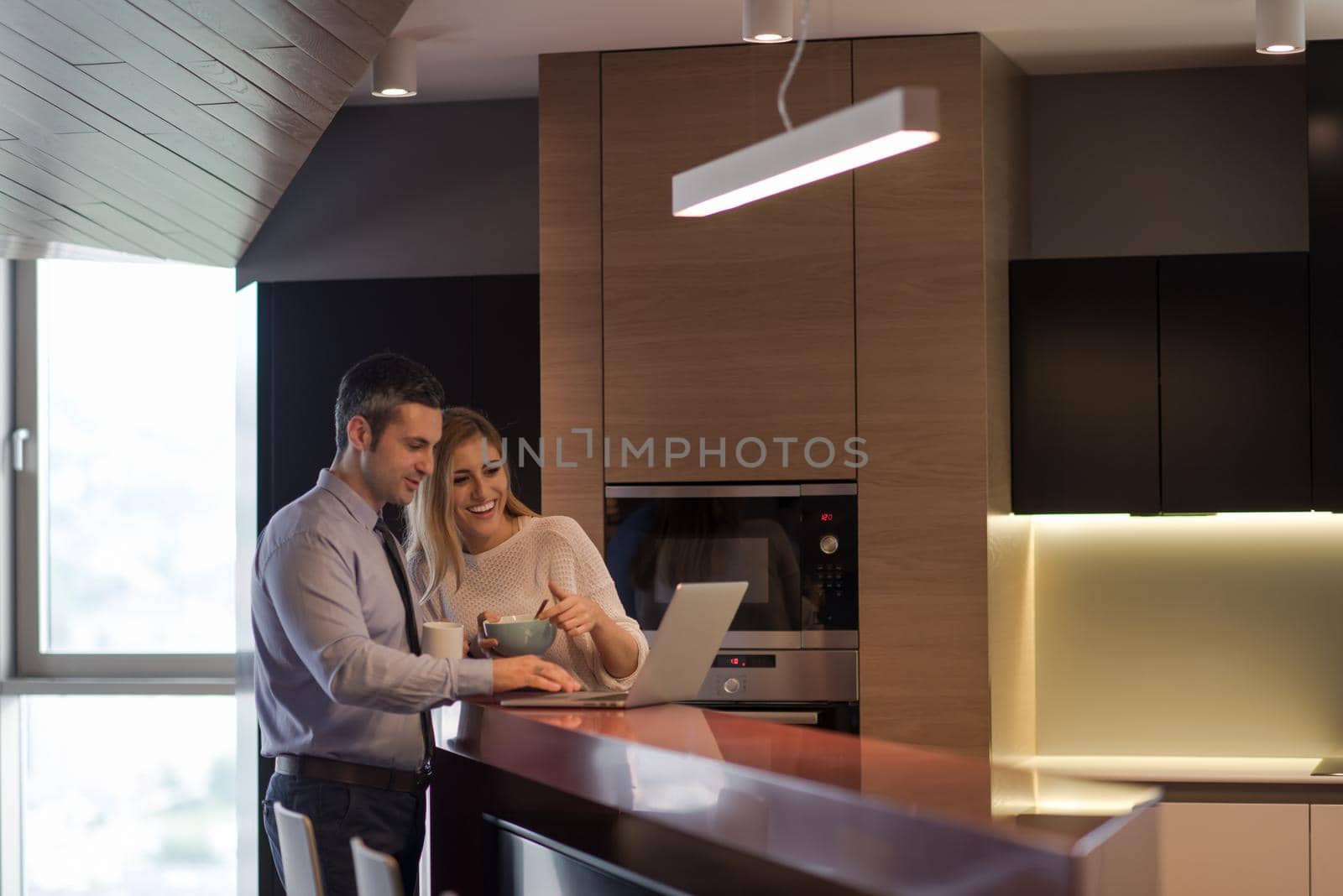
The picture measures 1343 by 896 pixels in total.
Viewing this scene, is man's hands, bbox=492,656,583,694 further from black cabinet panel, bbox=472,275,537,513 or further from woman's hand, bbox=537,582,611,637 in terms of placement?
black cabinet panel, bbox=472,275,537,513

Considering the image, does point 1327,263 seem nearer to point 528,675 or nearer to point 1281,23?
point 1281,23

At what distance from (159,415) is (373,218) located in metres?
1.32

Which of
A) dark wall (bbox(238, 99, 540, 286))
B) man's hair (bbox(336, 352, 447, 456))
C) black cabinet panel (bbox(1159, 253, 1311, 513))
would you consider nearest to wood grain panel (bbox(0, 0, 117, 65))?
man's hair (bbox(336, 352, 447, 456))

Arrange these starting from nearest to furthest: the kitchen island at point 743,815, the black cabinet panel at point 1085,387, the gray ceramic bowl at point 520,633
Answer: the kitchen island at point 743,815 → the gray ceramic bowl at point 520,633 → the black cabinet panel at point 1085,387

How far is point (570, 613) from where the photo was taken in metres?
2.57

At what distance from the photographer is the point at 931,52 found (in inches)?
154

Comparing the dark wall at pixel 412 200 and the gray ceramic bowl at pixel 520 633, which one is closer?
the gray ceramic bowl at pixel 520 633

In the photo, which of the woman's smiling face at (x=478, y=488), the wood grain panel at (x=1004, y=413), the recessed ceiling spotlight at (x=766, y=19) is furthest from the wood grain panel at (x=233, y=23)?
the wood grain panel at (x=1004, y=413)

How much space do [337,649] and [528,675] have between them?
0.30 meters

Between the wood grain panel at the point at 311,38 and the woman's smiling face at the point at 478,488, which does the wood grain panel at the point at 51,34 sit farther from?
the woman's smiling face at the point at 478,488

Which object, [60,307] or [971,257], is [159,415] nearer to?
[60,307]

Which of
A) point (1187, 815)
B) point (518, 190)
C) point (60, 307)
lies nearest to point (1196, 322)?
point (1187, 815)

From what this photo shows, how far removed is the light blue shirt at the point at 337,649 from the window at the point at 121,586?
10.4ft

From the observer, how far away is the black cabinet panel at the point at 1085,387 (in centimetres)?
414
